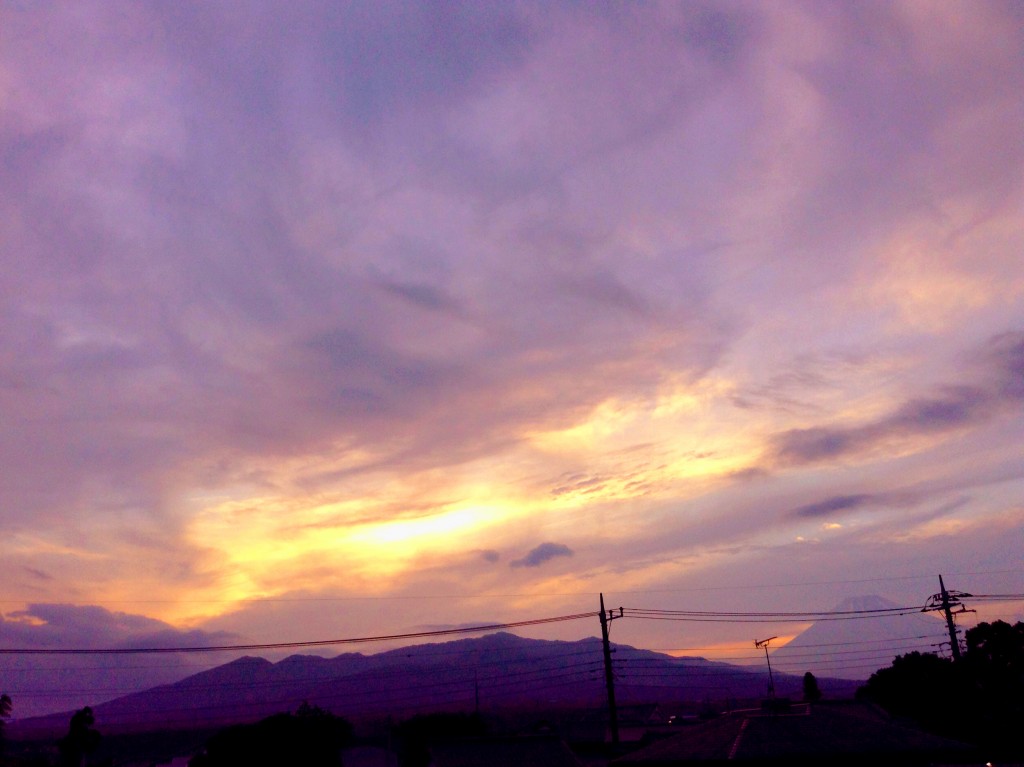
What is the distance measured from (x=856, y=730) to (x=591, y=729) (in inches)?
3246

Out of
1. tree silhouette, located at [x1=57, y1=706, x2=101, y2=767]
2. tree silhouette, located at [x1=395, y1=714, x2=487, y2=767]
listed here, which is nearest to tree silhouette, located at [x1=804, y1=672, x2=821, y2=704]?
tree silhouette, located at [x1=395, y1=714, x2=487, y2=767]

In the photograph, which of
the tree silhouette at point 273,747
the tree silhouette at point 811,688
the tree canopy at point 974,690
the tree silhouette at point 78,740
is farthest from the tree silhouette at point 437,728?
the tree canopy at point 974,690

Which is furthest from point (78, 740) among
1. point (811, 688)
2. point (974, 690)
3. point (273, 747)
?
point (974, 690)

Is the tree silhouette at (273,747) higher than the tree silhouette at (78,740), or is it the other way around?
the tree silhouette at (78,740)

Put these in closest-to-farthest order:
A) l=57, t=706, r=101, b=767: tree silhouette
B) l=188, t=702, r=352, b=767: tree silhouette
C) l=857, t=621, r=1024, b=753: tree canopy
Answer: l=857, t=621, r=1024, b=753: tree canopy
l=188, t=702, r=352, b=767: tree silhouette
l=57, t=706, r=101, b=767: tree silhouette

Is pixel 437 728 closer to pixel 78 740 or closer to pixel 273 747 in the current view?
pixel 273 747

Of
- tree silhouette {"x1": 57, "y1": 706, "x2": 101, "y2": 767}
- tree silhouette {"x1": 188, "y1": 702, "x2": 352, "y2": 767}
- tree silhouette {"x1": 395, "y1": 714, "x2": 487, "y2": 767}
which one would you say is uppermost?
tree silhouette {"x1": 57, "y1": 706, "x2": 101, "y2": 767}

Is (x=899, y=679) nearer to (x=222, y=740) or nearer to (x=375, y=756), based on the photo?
(x=375, y=756)

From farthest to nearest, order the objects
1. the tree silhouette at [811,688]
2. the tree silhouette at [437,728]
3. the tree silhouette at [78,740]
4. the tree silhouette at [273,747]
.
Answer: the tree silhouette at [437,728] < the tree silhouette at [78,740] < the tree silhouette at [273,747] < the tree silhouette at [811,688]

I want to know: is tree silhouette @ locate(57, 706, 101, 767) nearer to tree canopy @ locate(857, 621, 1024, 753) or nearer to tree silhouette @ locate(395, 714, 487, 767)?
tree silhouette @ locate(395, 714, 487, 767)

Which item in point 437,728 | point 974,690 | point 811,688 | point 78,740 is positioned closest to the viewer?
point 811,688

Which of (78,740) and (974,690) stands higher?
(78,740)

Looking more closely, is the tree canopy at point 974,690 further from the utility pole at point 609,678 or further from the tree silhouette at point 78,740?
the tree silhouette at point 78,740

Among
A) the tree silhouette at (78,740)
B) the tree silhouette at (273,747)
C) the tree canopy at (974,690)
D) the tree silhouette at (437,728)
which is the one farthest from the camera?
the tree silhouette at (437,728)
